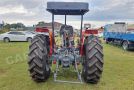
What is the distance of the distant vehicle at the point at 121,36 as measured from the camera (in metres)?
21.1

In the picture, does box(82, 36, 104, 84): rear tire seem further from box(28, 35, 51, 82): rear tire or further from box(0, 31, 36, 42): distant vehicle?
box(0, 31, 36, 42): distant vehicle

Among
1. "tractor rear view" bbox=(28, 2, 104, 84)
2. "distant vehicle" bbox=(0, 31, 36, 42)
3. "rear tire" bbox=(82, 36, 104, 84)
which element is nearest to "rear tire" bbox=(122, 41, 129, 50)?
"distant vehicle" bbox=(0, 31, 36, 42)

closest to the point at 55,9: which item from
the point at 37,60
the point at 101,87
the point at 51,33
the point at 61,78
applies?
the point at 51,33

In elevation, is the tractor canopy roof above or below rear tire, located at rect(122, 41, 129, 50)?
above

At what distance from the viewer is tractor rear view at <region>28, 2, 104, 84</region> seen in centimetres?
759

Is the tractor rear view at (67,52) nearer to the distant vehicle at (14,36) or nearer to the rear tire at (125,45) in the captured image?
the rear tire at (125,45)

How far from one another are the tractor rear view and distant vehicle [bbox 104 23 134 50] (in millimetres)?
12766

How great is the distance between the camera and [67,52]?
852 cm

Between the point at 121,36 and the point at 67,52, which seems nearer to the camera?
the point at 67,52

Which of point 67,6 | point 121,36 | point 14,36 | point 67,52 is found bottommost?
point 14,36

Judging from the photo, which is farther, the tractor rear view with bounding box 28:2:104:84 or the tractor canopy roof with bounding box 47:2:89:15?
the tractor canopy roof with bounding box 47:2:89:15

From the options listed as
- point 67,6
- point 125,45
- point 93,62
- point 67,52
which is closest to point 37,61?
point 67,52

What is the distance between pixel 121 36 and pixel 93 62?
16.6 meters

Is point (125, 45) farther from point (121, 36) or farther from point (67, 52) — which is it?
point (67, 52)
